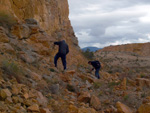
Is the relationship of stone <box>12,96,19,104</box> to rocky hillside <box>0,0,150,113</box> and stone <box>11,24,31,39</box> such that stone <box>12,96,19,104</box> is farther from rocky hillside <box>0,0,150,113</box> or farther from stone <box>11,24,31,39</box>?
stone <box>11,24,31,39</box>

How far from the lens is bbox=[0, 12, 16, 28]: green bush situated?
7430 millimetres

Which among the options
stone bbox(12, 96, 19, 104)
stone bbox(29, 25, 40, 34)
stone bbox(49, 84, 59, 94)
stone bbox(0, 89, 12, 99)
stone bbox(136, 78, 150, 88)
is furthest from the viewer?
stone bbox(29, 25, 40, 34)

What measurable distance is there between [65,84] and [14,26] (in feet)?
12.9

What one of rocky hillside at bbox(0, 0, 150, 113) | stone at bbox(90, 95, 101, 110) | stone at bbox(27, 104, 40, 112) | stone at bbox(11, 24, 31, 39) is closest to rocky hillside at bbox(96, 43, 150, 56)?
rocky hillside at bbox(0, 0, 150, 113)

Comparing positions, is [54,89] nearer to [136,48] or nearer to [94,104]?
[94,104]

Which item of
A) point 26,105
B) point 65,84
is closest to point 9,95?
point 26,105

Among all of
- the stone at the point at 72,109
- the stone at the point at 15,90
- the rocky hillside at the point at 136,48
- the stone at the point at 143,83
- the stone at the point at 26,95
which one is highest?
the rocky hillside at the point at 136,48

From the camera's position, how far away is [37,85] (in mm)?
4305

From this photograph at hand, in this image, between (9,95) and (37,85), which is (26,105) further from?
(37,85)

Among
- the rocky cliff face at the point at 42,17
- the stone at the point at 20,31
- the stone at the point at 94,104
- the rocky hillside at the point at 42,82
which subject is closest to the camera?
the rocky hillside at the point at 42,82

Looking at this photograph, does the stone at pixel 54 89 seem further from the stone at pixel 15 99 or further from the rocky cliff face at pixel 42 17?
the rocky cliff face at pixel 42 17

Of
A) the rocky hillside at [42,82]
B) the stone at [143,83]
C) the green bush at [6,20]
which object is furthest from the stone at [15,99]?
the stone at [143,83]

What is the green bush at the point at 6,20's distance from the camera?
24.4 feet

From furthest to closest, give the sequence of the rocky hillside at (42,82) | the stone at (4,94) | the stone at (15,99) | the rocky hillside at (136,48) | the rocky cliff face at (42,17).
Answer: the rocky hillside at (136,48), the rocky cliff face at (42,17), the rocky hillside at (42,82), the stone at (15,99), the stone at (4,94)
